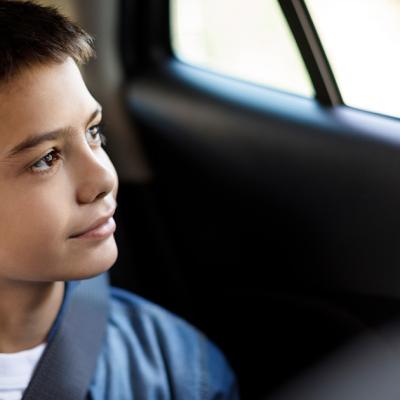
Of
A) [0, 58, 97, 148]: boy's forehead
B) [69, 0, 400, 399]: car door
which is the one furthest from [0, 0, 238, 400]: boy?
[69, 0, 400, 399]: car door

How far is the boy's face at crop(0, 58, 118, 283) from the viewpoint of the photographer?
1.03 metres

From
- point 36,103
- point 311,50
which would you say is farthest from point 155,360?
point 311,50

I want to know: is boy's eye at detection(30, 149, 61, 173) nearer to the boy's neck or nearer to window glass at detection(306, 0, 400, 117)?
the boy's neck

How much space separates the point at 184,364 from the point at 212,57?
→ 681mm

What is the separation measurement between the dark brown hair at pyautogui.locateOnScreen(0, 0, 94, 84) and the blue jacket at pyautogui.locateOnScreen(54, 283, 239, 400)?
15.5 inches

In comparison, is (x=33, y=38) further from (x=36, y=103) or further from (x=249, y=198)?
(x=249, y=198)

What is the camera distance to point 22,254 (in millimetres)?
1071

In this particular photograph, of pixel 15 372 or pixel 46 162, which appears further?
pixel 15 372

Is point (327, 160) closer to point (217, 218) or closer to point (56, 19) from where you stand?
point (217, 218)

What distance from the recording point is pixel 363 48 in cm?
139

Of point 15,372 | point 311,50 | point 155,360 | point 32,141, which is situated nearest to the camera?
point 32,141

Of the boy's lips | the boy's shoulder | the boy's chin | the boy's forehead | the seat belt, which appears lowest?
the boy's shoulder

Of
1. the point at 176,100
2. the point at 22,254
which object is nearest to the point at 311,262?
the point at 176,100

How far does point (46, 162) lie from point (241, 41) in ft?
2.26
